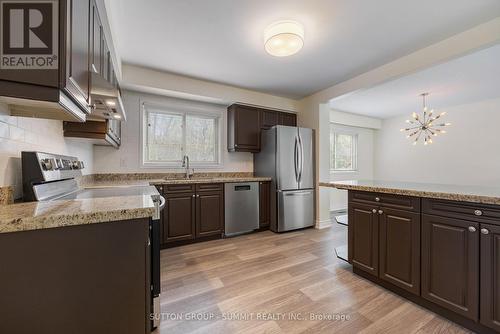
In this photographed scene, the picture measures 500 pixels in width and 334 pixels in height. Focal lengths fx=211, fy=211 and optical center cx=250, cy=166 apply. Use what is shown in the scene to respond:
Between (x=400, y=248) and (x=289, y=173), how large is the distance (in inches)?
79.0

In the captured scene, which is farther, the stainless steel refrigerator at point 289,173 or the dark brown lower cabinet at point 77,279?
the stainless steel refrigerator at point 289,173

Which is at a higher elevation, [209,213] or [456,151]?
[456,151]

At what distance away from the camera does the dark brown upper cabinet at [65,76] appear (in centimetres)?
74

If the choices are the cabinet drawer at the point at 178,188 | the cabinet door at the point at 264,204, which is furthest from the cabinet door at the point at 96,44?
the cabinet door at the point at 264,204

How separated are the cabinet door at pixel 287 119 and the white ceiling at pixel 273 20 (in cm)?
115

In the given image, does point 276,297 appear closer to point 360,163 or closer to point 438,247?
point 438,247

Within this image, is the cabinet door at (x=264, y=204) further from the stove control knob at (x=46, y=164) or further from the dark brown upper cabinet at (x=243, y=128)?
the stove control knob at (x=46, y=164)

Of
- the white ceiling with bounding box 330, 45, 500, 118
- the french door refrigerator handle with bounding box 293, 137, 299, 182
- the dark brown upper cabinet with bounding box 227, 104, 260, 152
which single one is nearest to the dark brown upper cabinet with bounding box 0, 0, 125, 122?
the dark brown upper cabinet with bounding box 227, 104, 260, 152

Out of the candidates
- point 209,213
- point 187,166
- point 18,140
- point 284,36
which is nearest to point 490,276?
point 284,36

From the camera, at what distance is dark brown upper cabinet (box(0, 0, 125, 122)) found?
74 cm

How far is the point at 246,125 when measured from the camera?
3797mm

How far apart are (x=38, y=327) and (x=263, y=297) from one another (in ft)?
4.67

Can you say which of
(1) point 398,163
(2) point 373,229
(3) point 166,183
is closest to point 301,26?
(2) point 373,229

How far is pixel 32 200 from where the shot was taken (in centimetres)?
112
